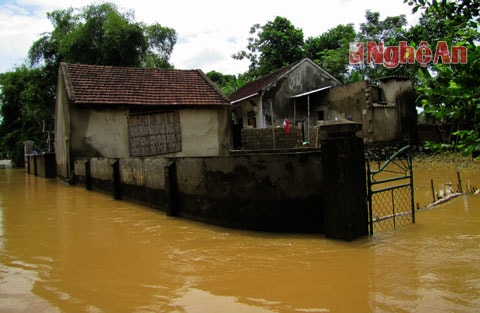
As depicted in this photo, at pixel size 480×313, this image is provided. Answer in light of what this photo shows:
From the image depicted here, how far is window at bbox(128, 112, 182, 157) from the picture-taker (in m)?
16.7

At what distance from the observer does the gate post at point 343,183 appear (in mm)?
5152

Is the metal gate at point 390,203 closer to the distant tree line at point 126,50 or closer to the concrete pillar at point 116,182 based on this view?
the concrete pillar at point 116,182

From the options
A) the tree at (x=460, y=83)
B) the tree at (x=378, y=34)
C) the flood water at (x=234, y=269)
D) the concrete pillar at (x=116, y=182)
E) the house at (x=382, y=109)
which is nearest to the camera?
the tree at (x=460, y=83)

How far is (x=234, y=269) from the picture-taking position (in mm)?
4355

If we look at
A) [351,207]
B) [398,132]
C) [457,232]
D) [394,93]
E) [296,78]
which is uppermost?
[296,78]

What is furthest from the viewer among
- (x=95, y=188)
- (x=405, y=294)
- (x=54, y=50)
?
(x=54, y=50)

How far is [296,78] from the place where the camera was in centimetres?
2356

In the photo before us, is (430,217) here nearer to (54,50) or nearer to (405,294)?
(405,294)

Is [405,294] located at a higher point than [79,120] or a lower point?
lower

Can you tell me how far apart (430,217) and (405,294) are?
13.1ft

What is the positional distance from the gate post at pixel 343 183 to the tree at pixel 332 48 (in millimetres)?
25742

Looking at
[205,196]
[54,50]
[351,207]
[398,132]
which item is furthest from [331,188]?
[54,50]

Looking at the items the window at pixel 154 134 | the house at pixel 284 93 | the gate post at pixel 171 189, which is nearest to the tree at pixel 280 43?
the house at pixel 284 93

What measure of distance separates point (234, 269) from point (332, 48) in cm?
3159
